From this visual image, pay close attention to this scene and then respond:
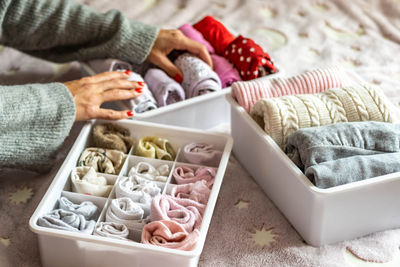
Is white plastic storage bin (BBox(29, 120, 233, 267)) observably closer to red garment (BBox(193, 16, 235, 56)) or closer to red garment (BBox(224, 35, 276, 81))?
red garment (BBox(224, 35, 276, 81))

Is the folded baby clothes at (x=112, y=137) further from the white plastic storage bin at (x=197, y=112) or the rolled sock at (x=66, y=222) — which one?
the rolled sock at (x=66, y=222)

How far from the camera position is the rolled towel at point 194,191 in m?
1.03

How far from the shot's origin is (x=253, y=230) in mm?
1073

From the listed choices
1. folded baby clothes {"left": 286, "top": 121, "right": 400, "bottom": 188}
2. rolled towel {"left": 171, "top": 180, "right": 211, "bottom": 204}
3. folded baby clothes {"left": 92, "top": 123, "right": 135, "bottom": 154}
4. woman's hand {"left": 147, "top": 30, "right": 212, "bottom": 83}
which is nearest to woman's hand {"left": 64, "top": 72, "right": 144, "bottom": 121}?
folded baby clothes {"left": 92, "top": 123, "right": 135, "bottom": 154}

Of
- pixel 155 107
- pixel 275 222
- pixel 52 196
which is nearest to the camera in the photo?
pixel 52 196

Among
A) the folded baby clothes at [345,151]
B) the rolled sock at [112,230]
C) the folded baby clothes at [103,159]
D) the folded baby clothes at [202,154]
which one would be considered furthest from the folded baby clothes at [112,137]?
the folded baby clothes at [345,151]

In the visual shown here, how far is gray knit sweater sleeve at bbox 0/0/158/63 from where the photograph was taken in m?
1.36

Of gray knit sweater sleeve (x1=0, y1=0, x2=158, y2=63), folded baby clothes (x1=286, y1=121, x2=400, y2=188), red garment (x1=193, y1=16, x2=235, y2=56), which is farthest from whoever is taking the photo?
red garment (x1=193, y1=16, x2=235, y2=56)

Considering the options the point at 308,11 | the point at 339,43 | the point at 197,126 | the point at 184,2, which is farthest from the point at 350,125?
the point at 184,2

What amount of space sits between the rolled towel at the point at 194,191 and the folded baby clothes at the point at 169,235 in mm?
104

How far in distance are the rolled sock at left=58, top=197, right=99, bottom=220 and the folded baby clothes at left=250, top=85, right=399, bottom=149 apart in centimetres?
36

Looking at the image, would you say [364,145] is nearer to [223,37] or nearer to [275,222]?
[275,222]

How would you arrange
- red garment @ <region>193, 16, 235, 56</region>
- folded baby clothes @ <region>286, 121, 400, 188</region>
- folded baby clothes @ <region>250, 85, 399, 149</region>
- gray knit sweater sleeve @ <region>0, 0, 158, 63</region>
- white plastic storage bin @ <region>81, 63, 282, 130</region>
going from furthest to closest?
red garment @ <region>193, 16, 235, 56</region> → gray knit sweater sleeve @ <region>0, 0, 158, 63</region> → white plastic storage bin @ <region>81, 63, 282, 130</region> → folded baby clothes @ <region>250, 85, 399, 149</region> → folded baby clothes @ <region>286, 121, 400, 188</region>

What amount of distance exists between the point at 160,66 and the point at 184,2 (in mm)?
508
